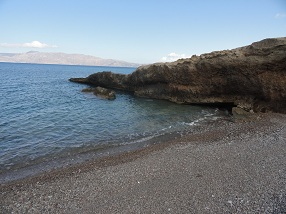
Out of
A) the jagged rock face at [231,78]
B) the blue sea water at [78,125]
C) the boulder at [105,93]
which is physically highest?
the jagged rock face at [231,78]

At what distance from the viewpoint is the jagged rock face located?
26438 millimetres

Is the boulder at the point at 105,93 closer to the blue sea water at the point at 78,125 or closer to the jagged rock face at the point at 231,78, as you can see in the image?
the blue sea water at the point at 78,125

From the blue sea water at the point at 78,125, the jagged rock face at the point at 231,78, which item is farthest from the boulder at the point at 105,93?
the jagged rock face at the point at 231,78

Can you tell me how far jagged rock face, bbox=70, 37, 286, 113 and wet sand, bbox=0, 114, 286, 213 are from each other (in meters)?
13.1

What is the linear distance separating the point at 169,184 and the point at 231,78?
22.4 metres

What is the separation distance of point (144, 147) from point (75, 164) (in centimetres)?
475

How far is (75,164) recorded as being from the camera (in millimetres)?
14367

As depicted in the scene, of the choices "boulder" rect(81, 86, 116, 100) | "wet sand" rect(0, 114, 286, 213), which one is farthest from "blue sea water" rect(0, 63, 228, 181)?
"boulder" rect(81, 86, 116, 100)

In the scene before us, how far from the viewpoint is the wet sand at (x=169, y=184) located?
8.95m

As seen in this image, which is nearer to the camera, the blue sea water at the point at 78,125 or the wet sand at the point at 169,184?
the wet sand at the point at 169,184

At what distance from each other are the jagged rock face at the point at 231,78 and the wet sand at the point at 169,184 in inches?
517

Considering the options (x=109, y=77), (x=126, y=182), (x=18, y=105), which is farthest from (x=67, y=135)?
(x=109, y=77)

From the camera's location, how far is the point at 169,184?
10477mm

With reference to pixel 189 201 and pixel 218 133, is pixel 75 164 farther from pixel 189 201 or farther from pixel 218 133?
pixel 218 133
